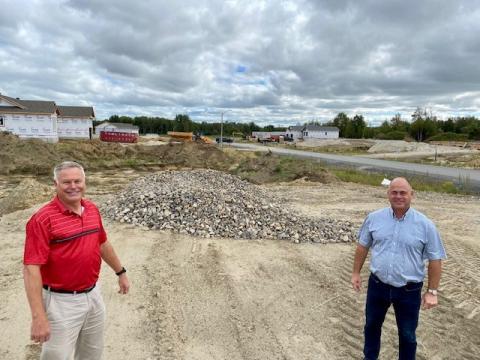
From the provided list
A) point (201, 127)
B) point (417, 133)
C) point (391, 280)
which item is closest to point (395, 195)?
point (391, 280)

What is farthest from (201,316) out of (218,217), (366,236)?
(218,217)

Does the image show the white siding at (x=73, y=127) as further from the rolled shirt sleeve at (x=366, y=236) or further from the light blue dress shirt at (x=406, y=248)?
the light blue dress shirt at (x=406, y=248)

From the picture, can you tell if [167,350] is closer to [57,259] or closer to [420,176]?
[57,259]

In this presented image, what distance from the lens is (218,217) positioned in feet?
28.7

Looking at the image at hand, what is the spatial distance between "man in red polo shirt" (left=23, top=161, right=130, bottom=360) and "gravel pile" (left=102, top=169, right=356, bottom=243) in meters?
5.50

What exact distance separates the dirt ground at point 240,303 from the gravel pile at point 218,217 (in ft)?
1.19

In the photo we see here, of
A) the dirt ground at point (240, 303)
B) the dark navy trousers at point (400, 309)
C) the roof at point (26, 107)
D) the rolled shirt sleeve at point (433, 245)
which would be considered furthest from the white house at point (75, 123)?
the rolled shirt sleeve at point (433, 245)

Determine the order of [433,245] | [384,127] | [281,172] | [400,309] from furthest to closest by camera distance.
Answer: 1. [384,127]
2. [281,172]
3. [400,309]
4. [433,245]

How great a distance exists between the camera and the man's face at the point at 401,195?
10.3 feet

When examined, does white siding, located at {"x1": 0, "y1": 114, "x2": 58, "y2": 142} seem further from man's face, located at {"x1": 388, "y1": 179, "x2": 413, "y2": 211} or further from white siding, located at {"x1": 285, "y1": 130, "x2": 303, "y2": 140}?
white siding, located at {"x1": 285, "y1": 130, "x2": 303, "y2": 140}

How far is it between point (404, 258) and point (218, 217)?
5923 millimetres

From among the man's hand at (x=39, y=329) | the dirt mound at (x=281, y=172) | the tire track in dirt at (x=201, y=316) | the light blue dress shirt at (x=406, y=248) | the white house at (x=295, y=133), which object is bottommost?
the tire track in dirt at (x=201, y=316)

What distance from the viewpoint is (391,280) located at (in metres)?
3.17

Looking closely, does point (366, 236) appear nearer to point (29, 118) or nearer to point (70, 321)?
point (70, 321)
